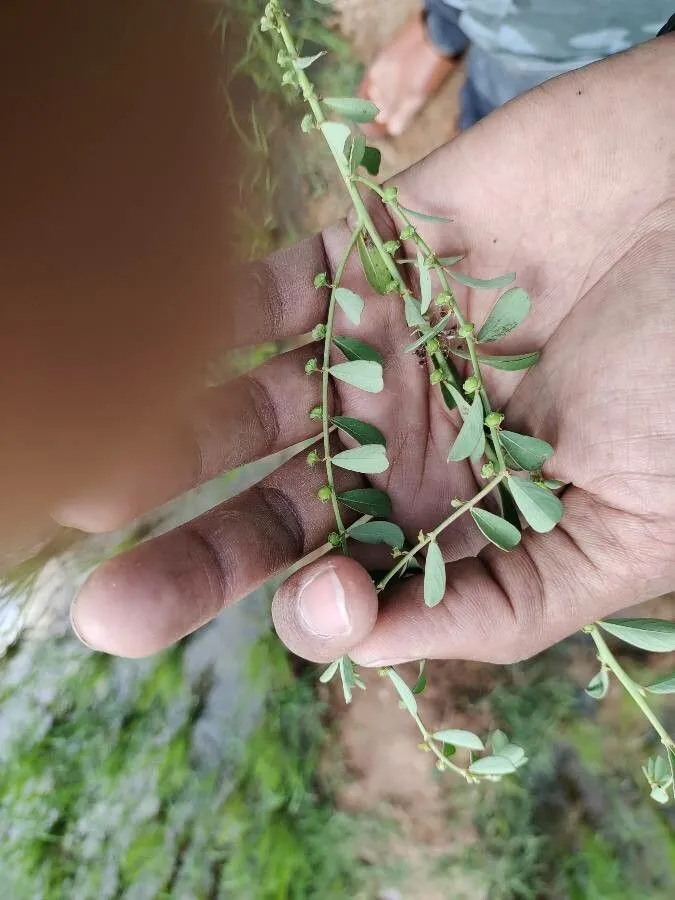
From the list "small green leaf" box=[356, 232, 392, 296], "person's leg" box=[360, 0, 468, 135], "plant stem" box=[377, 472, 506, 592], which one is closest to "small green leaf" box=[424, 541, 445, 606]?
"plant stem" box=[377, 472, 506, 592]

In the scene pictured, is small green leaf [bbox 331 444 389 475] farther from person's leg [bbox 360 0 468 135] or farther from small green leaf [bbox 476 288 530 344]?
person's leg [bbox 360 0 468 135]

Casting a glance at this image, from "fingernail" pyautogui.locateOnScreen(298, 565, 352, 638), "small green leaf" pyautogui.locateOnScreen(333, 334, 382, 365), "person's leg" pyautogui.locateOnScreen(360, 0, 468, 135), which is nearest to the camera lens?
"fingernail" pyautogui.locateOnScreen(298, 565, 352, 638)

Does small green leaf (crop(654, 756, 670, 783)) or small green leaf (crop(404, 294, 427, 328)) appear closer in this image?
small green leaf (crop(404, 294, 427, 328))

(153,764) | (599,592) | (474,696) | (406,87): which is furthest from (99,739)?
(406,87)

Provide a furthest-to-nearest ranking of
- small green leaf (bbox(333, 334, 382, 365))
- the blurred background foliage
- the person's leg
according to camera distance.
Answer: the person's leg → the blurred background foliage → small green leaf (bbox(333, 334, 382, 365))

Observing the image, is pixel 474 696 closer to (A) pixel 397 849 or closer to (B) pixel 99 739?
(A) pixel 397 849
